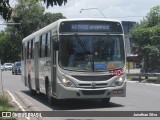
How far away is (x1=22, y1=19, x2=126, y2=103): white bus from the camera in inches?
640

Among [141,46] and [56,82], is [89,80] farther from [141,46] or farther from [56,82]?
[141,46]

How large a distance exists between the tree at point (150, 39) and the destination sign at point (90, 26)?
22.6 metres

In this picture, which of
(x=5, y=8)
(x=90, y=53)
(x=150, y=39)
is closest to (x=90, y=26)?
(x=90, y=53)

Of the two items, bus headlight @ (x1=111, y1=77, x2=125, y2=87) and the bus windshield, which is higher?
the bus windshield

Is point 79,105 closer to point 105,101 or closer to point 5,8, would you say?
point 105,101

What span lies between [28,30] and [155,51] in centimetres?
4765

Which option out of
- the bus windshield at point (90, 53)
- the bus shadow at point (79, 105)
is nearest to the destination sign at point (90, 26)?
the bus windshield at point (90, 53)

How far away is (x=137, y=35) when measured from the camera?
41.4 metres

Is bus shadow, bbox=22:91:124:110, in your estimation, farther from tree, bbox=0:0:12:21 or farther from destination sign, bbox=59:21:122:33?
tree, bbox=0:0:12:21

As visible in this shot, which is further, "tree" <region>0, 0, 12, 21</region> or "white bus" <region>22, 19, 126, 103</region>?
"white bus" <region>22, 19, 126, 103</region>

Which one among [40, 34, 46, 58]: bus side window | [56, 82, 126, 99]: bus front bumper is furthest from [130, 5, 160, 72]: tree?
[56, 82, 126, 99]: bus front bumper

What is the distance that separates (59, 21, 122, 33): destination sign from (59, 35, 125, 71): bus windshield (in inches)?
9.8

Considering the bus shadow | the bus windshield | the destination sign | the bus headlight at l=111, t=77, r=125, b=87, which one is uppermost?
the destination sign

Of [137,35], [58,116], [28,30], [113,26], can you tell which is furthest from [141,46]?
[28,30]
